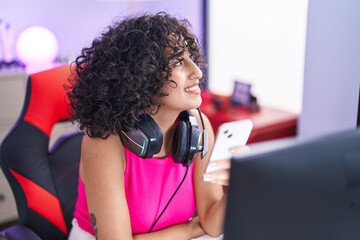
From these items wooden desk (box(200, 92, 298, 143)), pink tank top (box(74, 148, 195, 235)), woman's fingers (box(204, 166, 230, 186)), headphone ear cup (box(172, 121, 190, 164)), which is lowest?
wooden desk (box(200, 92, 298, 143))

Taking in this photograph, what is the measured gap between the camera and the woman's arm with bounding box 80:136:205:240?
1037 millimetres

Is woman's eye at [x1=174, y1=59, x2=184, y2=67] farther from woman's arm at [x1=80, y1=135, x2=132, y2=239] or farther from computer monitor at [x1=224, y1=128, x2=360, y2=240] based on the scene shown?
computer monitor at [x1=224, y1=128, x2=360, y2=240]

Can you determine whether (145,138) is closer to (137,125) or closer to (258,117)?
(137,125)

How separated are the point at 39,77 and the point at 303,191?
96cm

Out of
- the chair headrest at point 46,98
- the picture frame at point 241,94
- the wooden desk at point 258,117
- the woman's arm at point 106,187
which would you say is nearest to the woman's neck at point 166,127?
the woman's arm at point 106,187

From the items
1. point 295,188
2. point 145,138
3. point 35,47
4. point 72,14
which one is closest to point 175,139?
point 145,138

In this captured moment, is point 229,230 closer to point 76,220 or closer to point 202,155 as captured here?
point 202,155

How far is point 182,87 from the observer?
1.06 meters

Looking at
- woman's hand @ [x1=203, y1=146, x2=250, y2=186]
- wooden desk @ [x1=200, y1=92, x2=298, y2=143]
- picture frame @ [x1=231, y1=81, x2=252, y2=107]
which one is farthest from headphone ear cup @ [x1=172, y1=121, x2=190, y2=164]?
picture frame @ [x1=231, y1=81, x2=252, y2=107]

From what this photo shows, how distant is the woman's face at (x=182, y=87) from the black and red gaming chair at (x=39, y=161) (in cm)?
41

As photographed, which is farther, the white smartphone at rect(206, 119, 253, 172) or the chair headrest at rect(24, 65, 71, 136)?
the chair headrest at rect(24, 65, 71, 136)

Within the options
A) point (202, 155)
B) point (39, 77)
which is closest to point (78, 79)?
point (39, 77)

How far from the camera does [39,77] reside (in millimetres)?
1254

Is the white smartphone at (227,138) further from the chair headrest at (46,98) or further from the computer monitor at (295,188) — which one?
the chair headrest at (46,98)
